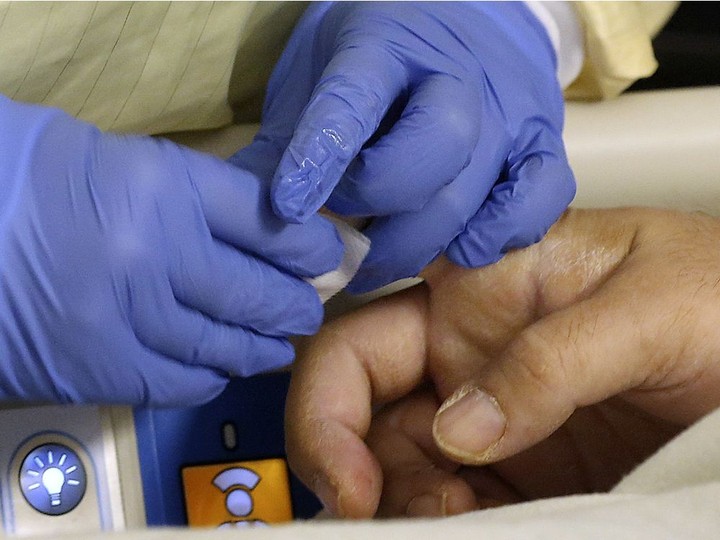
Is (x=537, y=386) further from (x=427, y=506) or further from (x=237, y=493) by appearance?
(x=237, y=493)

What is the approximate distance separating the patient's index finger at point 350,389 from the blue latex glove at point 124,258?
10cm

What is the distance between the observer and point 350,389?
720 mm

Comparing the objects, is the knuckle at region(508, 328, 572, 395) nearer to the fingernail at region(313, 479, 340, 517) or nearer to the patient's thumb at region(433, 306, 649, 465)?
the patient's thumb at region(433, 306, 649, 465)

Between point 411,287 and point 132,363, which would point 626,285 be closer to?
point 411,287

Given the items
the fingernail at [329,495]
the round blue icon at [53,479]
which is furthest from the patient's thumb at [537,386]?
the round blue icon at [53,479]

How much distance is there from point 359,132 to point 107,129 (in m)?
0.36

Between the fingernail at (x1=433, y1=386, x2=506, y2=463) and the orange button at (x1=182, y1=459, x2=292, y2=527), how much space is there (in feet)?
0.72

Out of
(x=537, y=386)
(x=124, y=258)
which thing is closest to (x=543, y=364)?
(x=537, y=386)

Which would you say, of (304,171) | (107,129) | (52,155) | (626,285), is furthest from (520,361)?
(107,129)

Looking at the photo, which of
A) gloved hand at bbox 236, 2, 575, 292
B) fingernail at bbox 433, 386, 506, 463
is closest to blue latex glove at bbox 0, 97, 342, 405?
gloved hand at bbox 236, 2, 575, 292

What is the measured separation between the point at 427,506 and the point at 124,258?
0.34 m

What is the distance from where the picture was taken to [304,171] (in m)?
0.55

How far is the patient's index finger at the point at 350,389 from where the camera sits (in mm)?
649

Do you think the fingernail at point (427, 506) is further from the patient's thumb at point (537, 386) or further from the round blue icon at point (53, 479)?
the round blue icon at point (53, 479)
